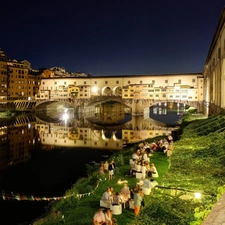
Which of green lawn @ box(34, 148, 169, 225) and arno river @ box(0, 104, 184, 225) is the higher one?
green lawn @ box(34, 148, 169, 225)

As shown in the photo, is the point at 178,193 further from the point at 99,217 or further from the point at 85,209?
the point at 85,209

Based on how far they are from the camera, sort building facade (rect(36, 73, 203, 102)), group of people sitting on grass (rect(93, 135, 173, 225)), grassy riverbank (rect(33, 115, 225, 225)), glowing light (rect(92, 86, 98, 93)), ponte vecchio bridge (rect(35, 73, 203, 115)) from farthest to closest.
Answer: glowing light (rect(92, 86, 98, 93))
building facade (rect(36, 73, 203, 102))
ponte vecchio bridge (rect(35, 73, 203, 115))
group of people sitting on grass (rect(93, 135, 173, 225))
grassy riverbank (rect(33, 115, 225, 225))

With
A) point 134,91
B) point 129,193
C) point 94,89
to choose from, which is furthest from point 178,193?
point 94,89

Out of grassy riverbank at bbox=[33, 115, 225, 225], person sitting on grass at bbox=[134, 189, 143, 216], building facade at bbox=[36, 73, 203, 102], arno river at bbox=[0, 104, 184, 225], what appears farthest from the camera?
building facade at bbox=[36, 73, 203, 102]

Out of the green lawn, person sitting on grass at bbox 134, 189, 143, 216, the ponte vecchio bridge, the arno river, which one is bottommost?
the arno river

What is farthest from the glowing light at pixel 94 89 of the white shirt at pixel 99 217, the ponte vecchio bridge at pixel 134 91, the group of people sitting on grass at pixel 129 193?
the white shirt at pixel 99 217

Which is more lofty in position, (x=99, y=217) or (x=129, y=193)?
(x=99, y=217)

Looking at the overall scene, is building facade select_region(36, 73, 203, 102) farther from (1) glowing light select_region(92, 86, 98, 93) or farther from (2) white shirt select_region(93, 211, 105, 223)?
(2) white shirt select_region(93, 211, 105, 223)

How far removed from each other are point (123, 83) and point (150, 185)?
231 ft

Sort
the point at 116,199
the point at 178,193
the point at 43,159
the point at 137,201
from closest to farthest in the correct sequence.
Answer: the point at 178,193 → the point at 137,201 → the point at 116,199 → the point at 43,159

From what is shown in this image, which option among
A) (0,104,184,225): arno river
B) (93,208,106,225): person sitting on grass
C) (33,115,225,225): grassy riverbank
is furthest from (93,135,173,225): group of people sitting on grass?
(0,104,184,225): arno river

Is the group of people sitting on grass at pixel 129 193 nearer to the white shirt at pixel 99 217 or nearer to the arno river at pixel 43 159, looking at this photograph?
the white shirt at pixel 99 217

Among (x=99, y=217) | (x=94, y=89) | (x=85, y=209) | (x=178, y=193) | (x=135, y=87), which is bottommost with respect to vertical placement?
(x=85, y=209)

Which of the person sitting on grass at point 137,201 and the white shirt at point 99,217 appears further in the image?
the person sitting on grass at point 137,201
